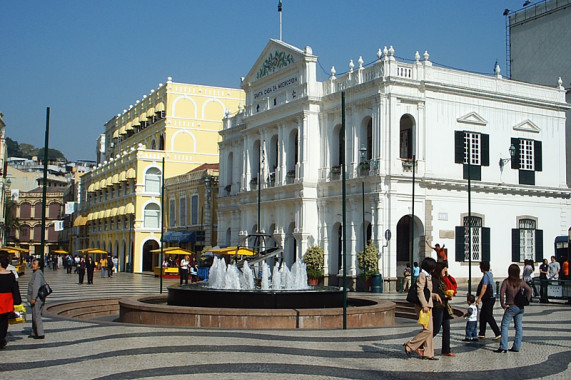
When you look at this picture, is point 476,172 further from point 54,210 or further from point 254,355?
point 54,210

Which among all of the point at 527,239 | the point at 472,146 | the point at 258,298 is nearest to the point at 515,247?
the point at 527,239

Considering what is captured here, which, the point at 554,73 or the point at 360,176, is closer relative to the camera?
the point at 360,176

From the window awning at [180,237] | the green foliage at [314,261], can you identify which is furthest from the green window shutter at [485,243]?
the window awning at [180,237]

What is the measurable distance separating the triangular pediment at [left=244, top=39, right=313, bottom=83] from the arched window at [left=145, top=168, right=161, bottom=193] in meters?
19.8

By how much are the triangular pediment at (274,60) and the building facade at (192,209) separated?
459 inches

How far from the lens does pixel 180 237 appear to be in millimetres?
60438

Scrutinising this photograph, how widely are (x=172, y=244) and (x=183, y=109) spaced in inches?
529

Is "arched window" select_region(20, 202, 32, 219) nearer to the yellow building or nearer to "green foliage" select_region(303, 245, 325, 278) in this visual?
the yellow building

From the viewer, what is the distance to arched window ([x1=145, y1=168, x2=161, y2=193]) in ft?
219

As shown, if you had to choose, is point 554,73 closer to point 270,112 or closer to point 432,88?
point 432,88

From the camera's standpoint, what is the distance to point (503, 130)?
1599 inches

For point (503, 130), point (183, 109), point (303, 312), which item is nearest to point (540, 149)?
point (503, 130)

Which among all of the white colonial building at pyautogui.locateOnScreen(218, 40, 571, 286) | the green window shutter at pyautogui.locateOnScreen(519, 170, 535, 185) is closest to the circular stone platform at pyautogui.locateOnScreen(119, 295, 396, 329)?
the white colonial building at pyautogui.locateOnScreen(218, 40, 571, 286)

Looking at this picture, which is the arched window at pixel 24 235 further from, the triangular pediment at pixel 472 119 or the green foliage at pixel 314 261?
the triangular pediment at pixel 472 119
